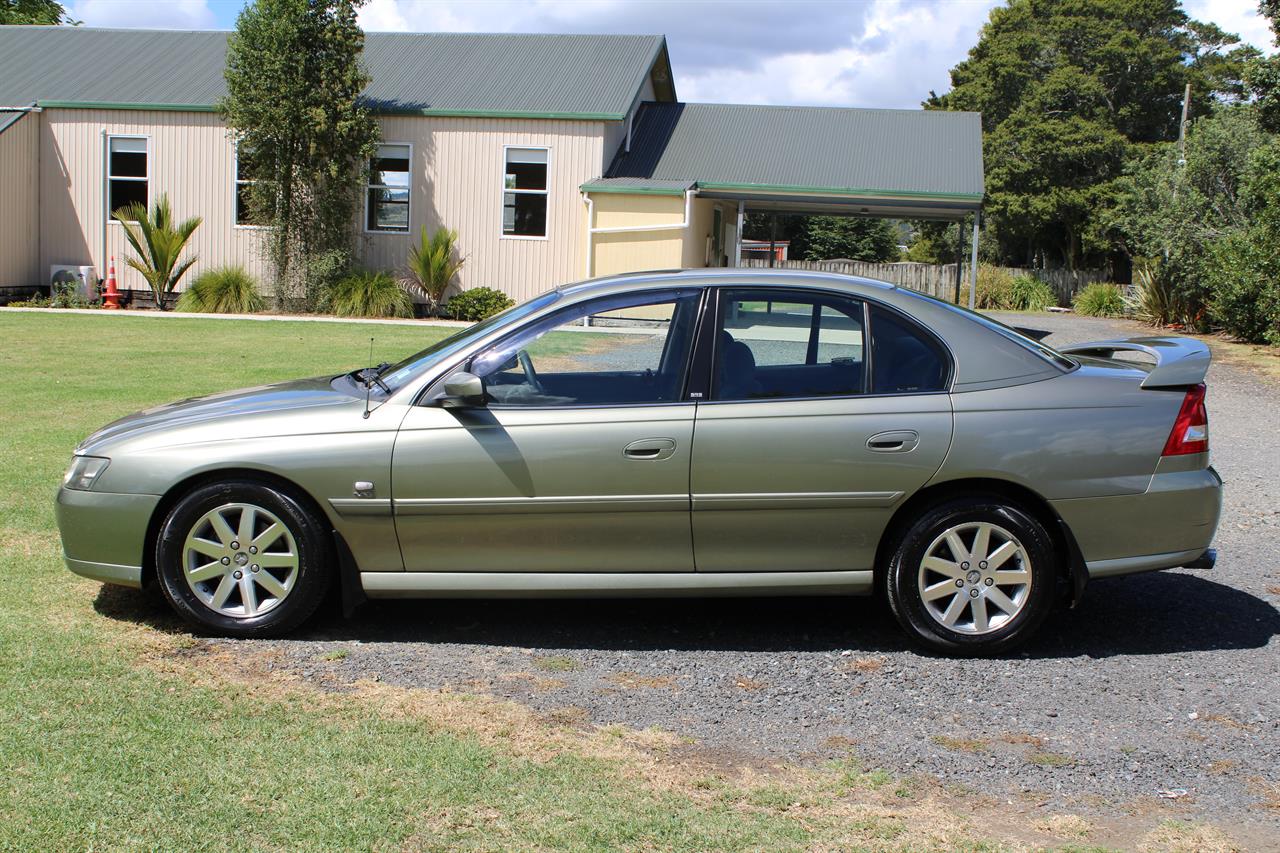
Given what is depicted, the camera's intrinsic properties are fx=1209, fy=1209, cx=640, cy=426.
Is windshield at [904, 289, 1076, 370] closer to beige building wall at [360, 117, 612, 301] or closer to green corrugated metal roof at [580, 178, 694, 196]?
green corrugated metal roof at [580, 178, 694, 196]

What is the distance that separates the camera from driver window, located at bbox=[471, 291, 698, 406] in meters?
5.16

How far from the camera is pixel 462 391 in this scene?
16.2ft

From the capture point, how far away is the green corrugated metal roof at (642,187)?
23.6m

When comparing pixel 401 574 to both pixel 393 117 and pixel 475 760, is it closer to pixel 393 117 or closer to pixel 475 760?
pixel 475 760

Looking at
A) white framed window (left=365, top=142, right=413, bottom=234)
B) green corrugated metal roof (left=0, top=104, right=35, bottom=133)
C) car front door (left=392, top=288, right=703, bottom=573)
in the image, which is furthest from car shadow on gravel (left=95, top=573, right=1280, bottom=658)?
green corrugated metal roof (left=0, top=104, right=35, bottom=133)

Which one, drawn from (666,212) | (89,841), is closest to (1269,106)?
(666,212)

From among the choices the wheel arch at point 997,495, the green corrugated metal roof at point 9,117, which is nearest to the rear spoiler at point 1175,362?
the wheel arch at point 997,495

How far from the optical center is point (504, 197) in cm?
2492

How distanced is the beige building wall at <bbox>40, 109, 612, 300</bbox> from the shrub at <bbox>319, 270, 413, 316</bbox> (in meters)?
1.23

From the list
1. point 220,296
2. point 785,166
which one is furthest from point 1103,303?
point 220,296

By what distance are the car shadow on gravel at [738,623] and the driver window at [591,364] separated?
1.07 m

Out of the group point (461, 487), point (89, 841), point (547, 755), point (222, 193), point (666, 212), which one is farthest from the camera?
point (222, 193)

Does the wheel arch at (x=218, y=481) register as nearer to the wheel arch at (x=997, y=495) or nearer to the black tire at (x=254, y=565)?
the black tire at (x=254, y=565)

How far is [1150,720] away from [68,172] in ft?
85.8
